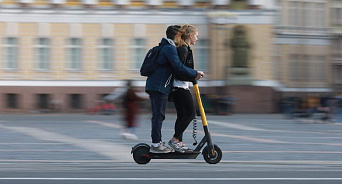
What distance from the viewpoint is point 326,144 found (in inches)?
618

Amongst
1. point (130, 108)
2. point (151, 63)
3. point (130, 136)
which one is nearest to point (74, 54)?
point (130, 108)

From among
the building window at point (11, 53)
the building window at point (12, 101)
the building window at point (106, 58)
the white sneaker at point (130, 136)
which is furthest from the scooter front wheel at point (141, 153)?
the building window at point (11, 53)

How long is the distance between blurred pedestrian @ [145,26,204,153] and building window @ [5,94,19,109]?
33062 millimetres

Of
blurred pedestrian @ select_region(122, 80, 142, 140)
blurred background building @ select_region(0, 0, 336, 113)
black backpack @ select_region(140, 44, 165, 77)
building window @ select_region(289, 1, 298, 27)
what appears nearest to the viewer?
black backpack @ select_region(140, 44, 165, 77)

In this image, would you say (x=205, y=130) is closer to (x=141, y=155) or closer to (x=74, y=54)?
(x=141, y=155)

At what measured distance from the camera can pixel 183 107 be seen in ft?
33.0

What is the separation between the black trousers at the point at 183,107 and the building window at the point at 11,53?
110 ft

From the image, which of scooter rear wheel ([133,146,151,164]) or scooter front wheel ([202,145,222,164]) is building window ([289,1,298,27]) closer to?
scooter front wheel ([202,145,222,164])

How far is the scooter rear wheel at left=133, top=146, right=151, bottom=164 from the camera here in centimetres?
1009

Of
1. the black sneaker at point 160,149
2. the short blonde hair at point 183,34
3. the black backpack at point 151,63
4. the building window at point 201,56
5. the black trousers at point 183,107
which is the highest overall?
the short blonde hair at point 183,34

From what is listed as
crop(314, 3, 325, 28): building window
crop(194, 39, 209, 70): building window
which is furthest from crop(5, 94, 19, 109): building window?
crop(314, 3, 325, 28): building window

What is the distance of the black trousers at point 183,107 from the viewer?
9.99m

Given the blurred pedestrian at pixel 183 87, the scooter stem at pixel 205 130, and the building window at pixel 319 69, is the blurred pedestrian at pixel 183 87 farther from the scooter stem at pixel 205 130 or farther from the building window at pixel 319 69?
the building window at pixel 319 69
